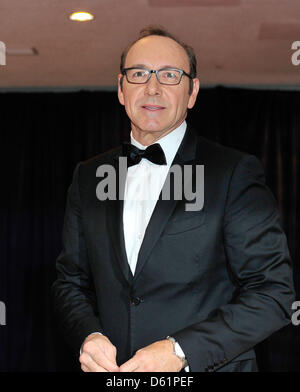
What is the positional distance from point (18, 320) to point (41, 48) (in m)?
2.96

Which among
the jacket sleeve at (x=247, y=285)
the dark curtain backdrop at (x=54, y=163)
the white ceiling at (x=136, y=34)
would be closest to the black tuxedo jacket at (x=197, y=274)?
the jacket sleeve at (x=247, y=285)

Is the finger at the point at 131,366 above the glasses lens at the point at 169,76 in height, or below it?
below

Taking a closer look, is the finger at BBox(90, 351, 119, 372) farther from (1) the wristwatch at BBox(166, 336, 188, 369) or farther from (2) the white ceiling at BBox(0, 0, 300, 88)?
(2) the white ceiling at BBox(0, 0, 300, 88)

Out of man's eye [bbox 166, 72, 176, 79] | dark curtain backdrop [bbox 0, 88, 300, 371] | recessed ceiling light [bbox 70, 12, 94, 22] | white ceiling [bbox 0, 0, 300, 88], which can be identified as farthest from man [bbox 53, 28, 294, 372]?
dark curtain backdrop [bbox 0, 88, 300, 371]

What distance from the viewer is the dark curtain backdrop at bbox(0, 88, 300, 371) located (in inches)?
250

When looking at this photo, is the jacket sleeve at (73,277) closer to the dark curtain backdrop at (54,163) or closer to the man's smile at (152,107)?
the man's smile at (152,107)

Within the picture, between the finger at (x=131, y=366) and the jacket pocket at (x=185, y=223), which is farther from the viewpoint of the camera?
the jacket pocket at (x=185, y=223)

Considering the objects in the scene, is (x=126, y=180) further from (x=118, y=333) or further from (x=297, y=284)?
(x=297, y=284)

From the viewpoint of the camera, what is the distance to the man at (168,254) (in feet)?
4.61

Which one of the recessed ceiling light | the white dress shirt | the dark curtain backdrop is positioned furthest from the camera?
the dark curtain backdrop

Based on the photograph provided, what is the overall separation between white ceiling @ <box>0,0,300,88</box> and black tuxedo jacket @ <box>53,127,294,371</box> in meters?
2.58

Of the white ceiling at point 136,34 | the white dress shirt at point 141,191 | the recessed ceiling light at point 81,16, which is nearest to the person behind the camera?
the white dress shirt at point 141,191

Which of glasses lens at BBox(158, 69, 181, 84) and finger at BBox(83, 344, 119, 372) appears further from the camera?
glasses lens at BBox(158, 69, 181, 84)

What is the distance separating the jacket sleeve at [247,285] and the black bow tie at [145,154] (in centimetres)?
26
